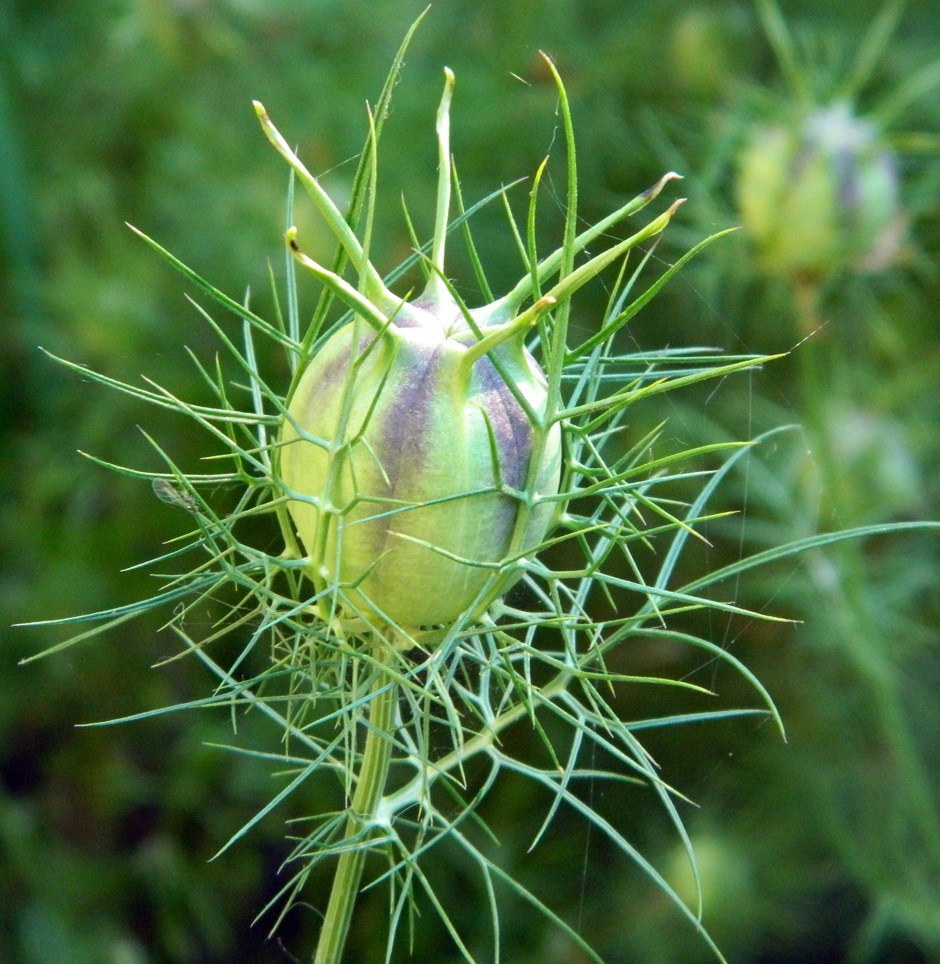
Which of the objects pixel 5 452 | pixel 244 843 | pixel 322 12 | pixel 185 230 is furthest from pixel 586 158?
pixel 244 843

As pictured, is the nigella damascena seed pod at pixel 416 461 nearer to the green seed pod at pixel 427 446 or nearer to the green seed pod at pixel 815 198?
the green seed pod at pixel 427 446

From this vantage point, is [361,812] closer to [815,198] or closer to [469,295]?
[815,198]

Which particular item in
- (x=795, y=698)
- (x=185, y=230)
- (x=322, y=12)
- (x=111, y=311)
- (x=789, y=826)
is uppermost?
(x=322, y=12)

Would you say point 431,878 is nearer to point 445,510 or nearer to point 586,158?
point 586,158

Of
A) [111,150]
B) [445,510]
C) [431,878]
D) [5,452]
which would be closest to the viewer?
[445,510]

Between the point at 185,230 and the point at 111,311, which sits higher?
the point at 185,230

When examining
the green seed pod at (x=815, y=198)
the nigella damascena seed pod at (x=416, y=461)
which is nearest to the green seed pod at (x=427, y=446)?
the nigella damascena seed pod at (x=416, y=461)

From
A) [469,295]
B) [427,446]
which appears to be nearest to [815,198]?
[469,295]
